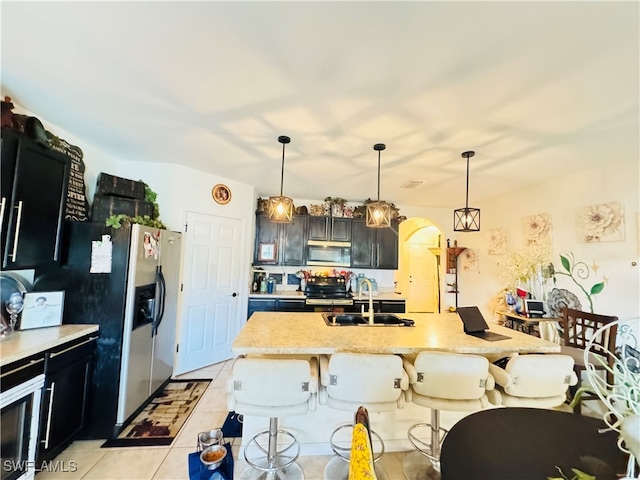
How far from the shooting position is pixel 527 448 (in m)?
1.08

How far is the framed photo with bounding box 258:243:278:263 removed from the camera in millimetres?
4754

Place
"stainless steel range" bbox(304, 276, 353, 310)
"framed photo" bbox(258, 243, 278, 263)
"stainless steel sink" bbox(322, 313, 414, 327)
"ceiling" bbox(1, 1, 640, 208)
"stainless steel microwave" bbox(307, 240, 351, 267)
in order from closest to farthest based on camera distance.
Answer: "ceiling" bbox(1, 1, 640, 208)
"stainless steel sink" bbox(322, 313, 414, 327)
"stainless steel range" bbox(304, 276, 353, 310)
"framed photo" bbox(258, 243, 278, 263)
"stainless steel microwave" bbox(307, 240, 351, 267)

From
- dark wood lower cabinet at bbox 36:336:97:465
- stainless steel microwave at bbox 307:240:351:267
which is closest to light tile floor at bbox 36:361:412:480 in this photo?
dark wood lower cabinet at bbox 36:336:97:465

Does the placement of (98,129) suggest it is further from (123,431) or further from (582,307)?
(582,307)

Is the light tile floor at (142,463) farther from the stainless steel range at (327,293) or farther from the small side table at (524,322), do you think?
the small side table at (524,322)

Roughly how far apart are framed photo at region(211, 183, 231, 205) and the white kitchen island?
2059 mm

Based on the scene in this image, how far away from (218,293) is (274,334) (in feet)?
7.08

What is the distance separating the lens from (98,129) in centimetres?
259

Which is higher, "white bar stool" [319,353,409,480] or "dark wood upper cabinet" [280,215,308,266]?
"dark wood upper cabinet" [280,215,308,266]

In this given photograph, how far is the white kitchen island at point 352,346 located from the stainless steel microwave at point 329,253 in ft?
7.83

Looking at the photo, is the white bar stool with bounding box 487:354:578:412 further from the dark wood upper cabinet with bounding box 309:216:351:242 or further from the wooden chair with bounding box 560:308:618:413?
the dark wood upper cabinet with bounding box 309:216:351:242

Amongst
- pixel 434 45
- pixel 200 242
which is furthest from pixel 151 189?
pixel 434 45

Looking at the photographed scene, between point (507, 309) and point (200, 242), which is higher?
point (200, 242)

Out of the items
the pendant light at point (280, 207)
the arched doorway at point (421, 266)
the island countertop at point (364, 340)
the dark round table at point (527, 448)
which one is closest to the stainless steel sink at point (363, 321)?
the island countertop at point (364, 340)
